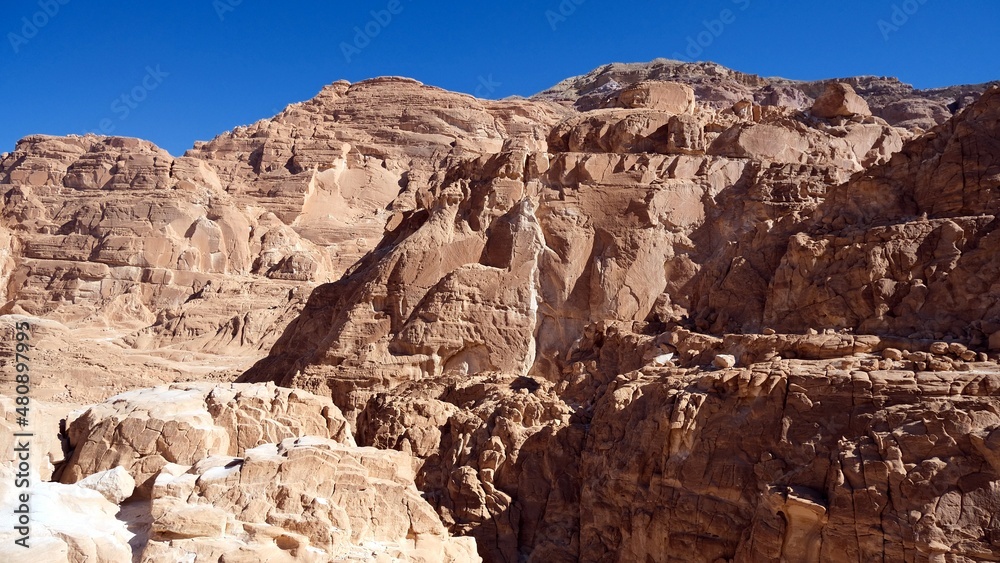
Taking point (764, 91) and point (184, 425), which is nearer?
point (184, 425)

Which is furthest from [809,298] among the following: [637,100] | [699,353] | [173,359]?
[173,359]

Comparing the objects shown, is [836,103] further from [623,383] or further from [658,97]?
[623,383]

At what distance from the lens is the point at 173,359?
153 ft

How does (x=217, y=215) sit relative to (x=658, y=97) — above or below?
below

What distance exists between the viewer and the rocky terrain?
1309 cm

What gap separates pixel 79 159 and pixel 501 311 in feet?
190

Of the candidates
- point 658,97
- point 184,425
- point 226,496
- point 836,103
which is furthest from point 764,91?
point 226,496

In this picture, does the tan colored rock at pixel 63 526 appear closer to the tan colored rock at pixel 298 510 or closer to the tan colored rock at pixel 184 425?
the tan colored rock at pixel 298 510

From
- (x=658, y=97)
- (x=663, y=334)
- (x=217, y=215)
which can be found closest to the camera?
(x=663, y=334)

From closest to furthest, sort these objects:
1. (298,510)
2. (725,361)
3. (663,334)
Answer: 1. (298,510)
2. (725,361)
3. (663,334)

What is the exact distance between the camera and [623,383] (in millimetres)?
18562

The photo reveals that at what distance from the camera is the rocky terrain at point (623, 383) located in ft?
43.0

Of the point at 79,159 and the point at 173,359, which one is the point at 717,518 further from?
the point at 79,159

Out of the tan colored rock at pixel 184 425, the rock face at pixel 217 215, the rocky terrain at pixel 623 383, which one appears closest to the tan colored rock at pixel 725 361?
the rocky terrain at pixel 623 383
